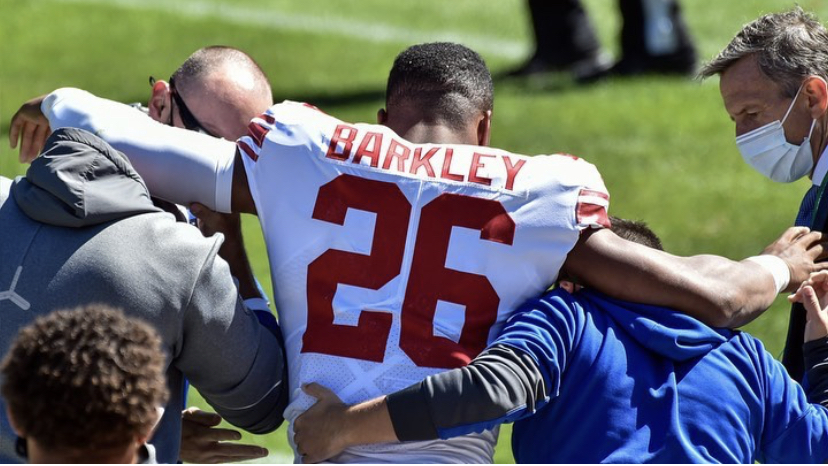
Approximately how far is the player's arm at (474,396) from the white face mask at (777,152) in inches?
45.5

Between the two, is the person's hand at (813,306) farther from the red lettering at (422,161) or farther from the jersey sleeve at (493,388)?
the red lettering at (422,161)

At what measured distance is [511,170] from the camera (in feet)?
11.6

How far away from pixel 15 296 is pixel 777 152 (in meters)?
2.35

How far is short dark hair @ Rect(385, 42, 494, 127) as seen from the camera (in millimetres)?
3797

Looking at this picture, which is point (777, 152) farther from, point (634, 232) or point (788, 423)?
point (788, 423)

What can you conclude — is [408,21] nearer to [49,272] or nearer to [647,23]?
[647,23]

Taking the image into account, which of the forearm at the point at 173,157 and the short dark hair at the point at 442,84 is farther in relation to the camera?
the short dark hair at the point at 442,84

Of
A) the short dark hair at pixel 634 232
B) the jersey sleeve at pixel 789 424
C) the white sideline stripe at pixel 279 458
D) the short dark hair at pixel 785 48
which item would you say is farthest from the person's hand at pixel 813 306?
the white sideline stripe at pixel 279 458

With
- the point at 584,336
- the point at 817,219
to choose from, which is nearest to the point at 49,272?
the point at 584,336

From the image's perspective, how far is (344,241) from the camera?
3.53 metres

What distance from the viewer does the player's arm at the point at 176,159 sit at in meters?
3.66

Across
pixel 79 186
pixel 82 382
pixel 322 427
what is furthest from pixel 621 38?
pixel 82 382

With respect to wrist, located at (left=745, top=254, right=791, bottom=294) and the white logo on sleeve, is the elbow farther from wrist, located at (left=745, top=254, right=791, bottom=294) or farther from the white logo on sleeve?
the white logo on sleeve

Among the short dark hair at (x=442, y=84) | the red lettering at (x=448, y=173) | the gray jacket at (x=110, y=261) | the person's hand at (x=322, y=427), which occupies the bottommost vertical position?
the person's hand at (x=322, y=427)
